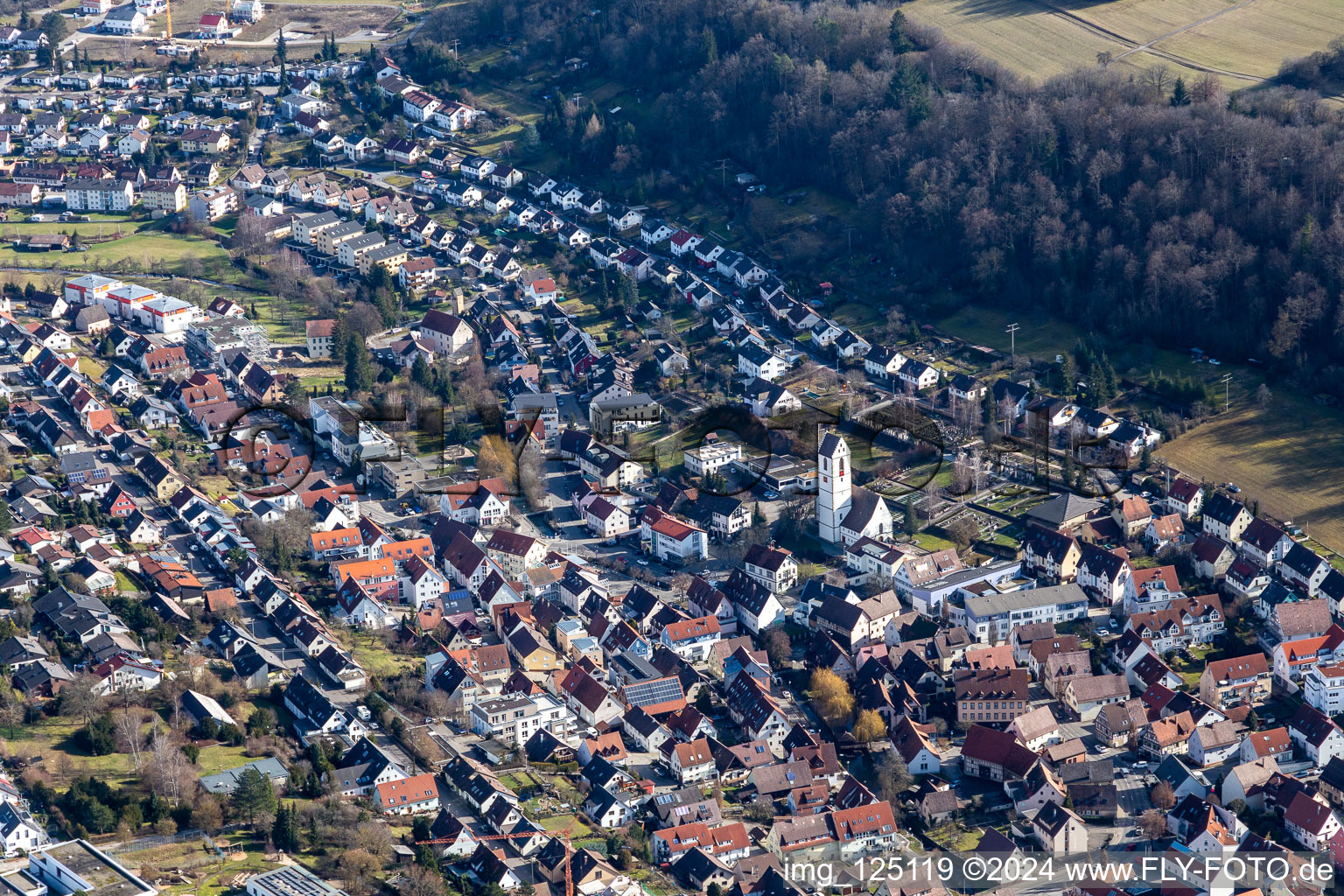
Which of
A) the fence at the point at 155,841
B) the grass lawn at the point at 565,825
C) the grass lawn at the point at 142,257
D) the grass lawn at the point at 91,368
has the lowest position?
the grass lawn at the point at 565,825

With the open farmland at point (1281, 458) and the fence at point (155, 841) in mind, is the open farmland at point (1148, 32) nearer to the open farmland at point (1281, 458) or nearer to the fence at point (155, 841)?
the open farmland at point (1281, 458)

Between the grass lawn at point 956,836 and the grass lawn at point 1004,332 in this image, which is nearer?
the grass lawn at point 956,836

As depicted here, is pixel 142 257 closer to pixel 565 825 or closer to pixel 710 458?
pixel 710 458

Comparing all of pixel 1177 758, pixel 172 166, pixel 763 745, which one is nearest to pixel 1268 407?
pixel 1177 758

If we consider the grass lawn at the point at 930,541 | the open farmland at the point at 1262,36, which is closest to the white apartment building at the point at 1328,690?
the grass lawn at the point at 930,541

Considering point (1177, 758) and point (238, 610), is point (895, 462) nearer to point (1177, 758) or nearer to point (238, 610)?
point (1177, 758)

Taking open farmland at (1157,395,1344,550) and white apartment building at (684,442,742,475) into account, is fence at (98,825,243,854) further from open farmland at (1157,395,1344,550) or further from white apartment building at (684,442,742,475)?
open farmland at (1157,395,1344,550)
